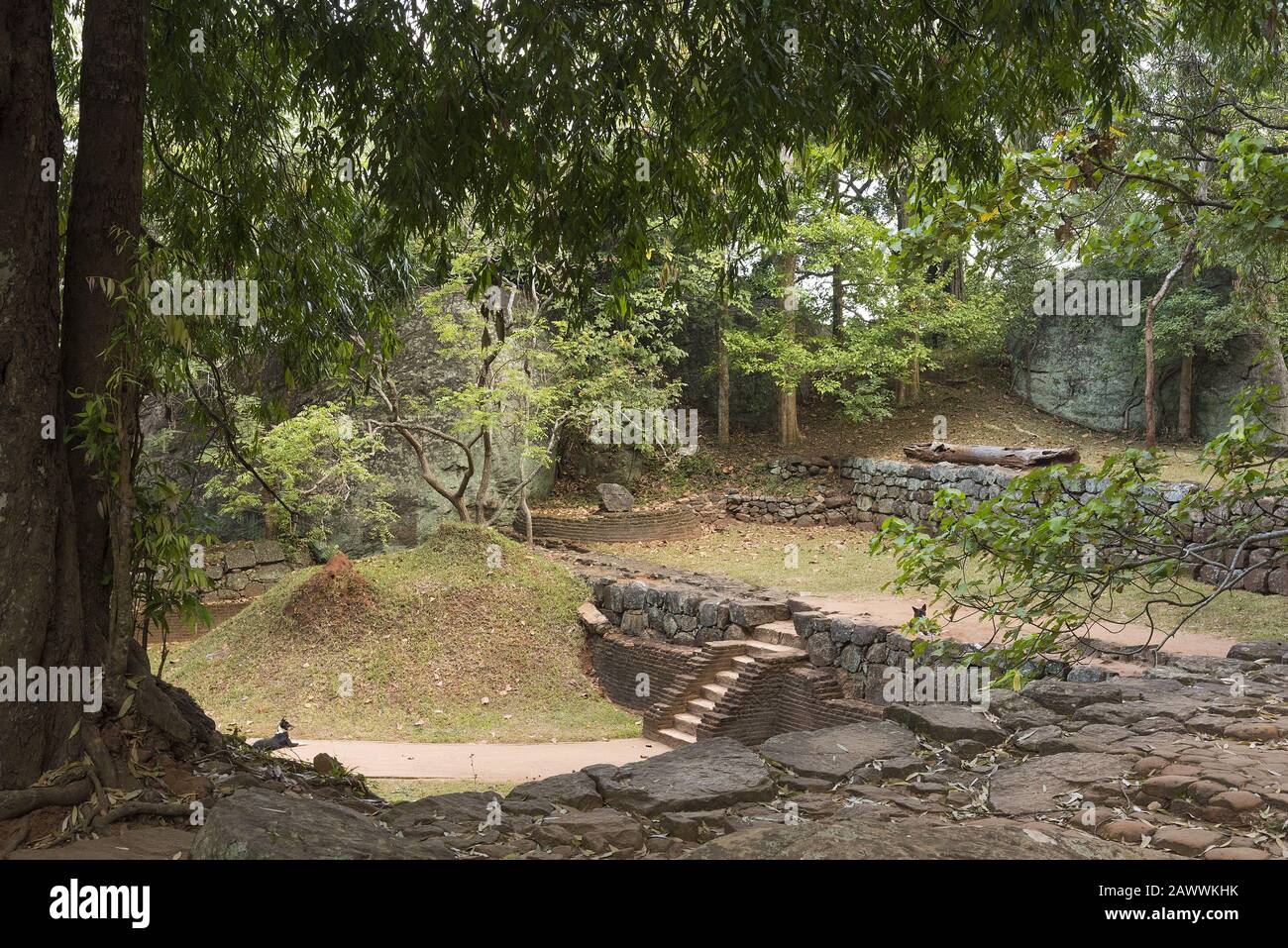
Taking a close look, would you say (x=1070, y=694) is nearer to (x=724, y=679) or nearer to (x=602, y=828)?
(x=602, y=828)

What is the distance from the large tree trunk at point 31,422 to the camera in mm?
3604

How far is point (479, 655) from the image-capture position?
1227 cm

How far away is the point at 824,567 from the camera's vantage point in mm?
14711

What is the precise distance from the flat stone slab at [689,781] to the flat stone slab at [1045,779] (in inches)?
41.4

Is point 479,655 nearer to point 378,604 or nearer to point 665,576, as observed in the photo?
point 378,604

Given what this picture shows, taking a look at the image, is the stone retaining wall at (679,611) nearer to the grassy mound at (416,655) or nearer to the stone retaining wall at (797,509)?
the grassy mound at (416,655)

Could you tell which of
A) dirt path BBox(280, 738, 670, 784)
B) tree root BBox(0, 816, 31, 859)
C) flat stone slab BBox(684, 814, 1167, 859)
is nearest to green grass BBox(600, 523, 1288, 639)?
dirt path BBox(280, 738, 670, 784)

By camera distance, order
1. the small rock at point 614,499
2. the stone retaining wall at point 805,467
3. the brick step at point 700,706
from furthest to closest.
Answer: the stone retaining wall at point 805,467, the small rock at point 614,499, the brick step at point 700,706

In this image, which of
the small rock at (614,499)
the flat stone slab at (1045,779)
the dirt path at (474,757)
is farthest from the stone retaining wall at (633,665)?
the flat stone slab at (1045,779)

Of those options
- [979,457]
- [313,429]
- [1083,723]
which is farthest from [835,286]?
[1083,723]

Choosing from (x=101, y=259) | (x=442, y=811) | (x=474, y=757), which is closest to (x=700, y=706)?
(x=474, y=757)

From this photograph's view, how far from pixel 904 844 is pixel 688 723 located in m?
7.72

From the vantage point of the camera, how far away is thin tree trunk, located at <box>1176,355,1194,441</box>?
738 inches

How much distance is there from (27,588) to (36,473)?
437 millimetres
